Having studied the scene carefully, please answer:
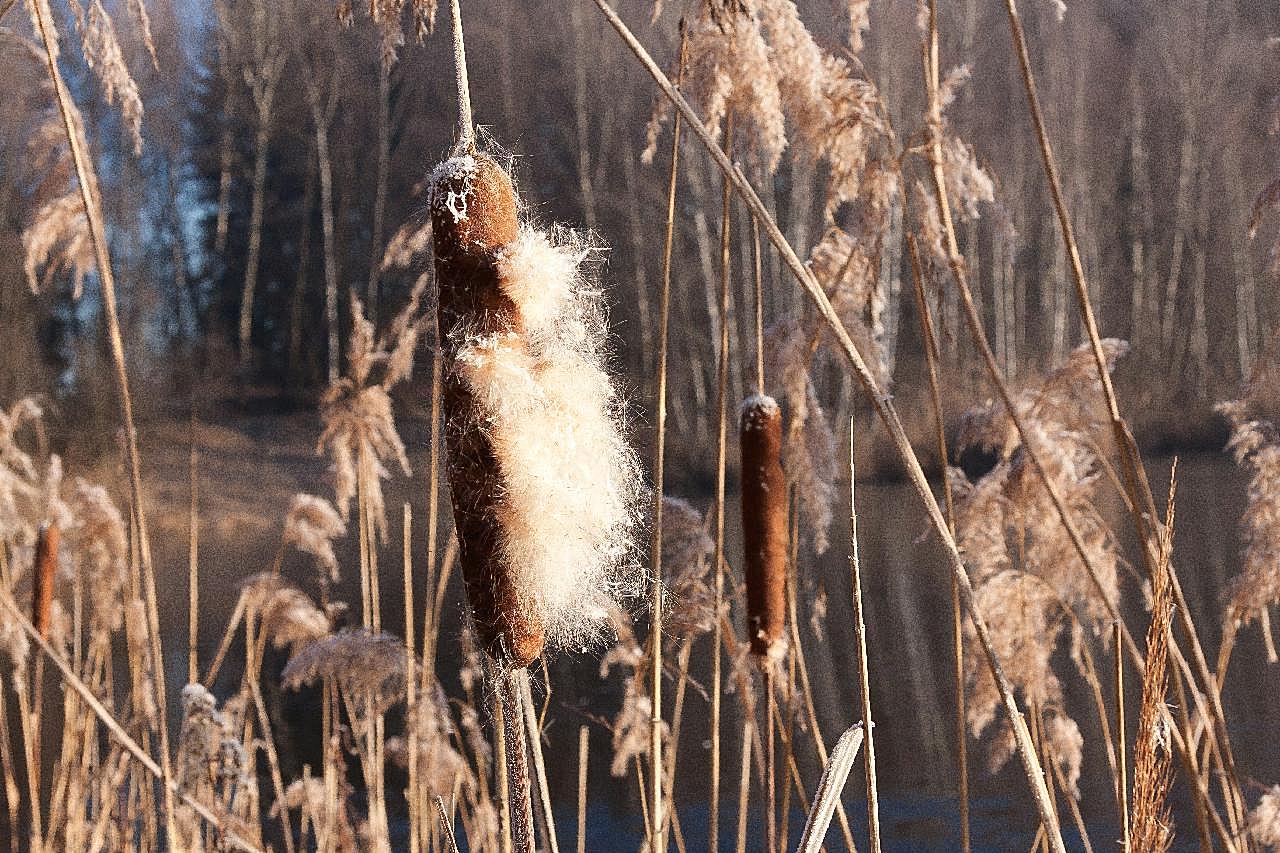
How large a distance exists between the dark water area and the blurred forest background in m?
6.15

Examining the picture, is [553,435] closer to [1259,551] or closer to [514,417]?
[514,417]

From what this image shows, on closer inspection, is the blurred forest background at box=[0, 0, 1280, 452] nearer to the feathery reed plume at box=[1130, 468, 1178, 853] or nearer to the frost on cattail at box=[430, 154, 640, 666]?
the feathery reed plume at box=[1130, 468, 1178, 853]

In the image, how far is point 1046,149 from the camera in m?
1.17

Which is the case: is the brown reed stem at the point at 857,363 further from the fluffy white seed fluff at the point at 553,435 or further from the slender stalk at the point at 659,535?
the slender stalk at the point at 659,535

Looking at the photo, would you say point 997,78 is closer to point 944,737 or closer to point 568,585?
point 944,737

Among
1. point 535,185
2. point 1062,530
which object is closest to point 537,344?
point 1062,530

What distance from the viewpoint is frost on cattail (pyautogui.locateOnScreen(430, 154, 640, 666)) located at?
77 centimetres

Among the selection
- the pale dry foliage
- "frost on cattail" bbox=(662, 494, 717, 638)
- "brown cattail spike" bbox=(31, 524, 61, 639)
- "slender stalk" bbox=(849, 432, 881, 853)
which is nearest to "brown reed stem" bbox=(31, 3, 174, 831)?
"slender stalk" bbox=(849, 432, 881, 853)

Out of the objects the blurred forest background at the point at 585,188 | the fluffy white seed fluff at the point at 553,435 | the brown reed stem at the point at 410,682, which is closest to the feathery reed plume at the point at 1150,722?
the fluffy white seed fluff at the point at 553,435

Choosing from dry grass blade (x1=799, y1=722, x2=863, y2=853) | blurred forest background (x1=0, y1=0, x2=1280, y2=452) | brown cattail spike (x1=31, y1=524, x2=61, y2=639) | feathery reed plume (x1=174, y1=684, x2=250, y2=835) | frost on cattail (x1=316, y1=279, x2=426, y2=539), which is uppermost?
blurred forest background (x1=0, y1=0, x2=1280, y2=452)


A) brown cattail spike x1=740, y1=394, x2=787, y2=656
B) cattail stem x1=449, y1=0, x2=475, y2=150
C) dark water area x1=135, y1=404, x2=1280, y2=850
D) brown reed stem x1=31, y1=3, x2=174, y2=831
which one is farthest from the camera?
dark water area x1=135, y1=404, x2=1280, y2=850

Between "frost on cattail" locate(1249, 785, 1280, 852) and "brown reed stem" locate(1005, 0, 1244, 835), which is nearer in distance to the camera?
"brown reed stem" locate(1005, 0, 1244, 835)

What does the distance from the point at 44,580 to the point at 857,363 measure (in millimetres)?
Result: 1991

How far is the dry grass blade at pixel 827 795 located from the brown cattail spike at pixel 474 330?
321 millimetres
